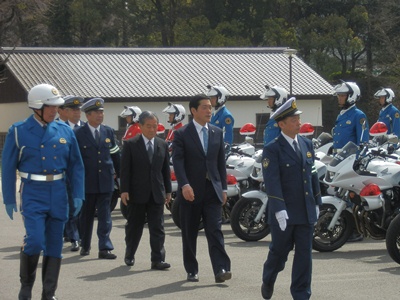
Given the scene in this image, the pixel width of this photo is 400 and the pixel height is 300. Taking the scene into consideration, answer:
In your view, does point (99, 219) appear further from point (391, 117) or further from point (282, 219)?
point (391, 117)

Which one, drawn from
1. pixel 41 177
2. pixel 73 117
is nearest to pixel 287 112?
pixel 41 177

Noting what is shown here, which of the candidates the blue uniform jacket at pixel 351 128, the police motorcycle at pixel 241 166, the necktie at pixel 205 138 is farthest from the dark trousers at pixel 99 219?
the blue uniform jacket at pixel 351 128

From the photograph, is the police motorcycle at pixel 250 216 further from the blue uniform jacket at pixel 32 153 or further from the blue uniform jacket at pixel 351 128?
the blue uniform jacket at pixel 32 153

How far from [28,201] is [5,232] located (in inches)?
275

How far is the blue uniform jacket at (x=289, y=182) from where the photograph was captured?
27.9ft

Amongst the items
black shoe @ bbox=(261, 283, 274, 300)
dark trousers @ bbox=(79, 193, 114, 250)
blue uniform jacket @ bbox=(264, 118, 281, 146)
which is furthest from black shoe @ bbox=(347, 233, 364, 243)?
black shoe @ bbox=(261, 283, 274, 300)

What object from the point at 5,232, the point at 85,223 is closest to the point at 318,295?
the point at 85,223

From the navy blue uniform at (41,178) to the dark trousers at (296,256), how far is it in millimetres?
1752

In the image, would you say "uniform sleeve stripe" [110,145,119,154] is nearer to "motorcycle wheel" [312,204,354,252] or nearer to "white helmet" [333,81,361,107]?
"motorcycle wheel" [312,204,354,252]

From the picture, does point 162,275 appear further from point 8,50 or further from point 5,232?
point 8,50

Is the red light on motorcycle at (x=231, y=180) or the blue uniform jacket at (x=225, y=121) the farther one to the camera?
the blue uniform jacket at (x=225, y=121)

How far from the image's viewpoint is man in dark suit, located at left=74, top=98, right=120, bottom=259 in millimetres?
12234

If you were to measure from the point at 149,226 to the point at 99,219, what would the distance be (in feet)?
3.62

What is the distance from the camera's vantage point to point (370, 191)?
12.0 m
